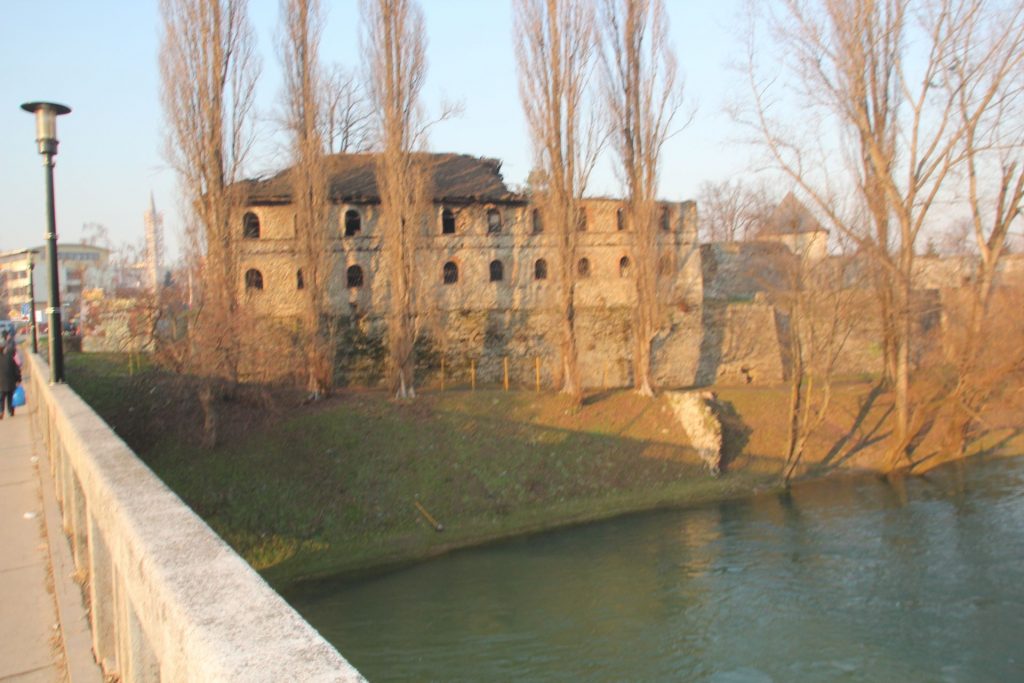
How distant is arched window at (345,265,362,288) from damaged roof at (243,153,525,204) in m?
2.29

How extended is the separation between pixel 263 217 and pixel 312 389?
300 inches

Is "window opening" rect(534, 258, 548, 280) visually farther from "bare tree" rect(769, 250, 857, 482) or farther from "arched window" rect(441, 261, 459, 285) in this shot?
"bare tree" rect(769, 250, 857, 482)

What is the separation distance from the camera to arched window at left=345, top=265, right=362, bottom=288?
A: 26.3 m

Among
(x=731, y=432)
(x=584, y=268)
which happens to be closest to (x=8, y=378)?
(x=731, y=432)

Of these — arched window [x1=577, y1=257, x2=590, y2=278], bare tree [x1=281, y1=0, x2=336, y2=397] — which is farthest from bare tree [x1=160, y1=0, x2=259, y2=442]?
arched window [x1=577, y1=257, x2=590, y2=278]

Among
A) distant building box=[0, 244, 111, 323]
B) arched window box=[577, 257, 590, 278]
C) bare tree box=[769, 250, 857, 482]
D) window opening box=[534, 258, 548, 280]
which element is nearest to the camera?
bare tree box=[769, 250, 857, 482]

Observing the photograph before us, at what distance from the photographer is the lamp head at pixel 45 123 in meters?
8.68

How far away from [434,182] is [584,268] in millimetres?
6322

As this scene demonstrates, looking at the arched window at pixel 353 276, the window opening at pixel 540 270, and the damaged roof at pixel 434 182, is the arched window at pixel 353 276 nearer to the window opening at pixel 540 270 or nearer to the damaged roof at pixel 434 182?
the damaged roof at pixel 434 182

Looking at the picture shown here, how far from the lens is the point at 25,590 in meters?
5.20

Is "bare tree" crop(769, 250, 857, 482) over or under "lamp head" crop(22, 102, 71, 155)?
under

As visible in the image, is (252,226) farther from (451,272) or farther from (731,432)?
(731,432)

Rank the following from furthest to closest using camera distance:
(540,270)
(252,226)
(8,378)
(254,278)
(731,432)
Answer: (540,270) < (254,278) < (252,226) < (731,432) < (8,378)

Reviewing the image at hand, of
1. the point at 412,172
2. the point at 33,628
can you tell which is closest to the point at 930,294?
the point at 412,172
